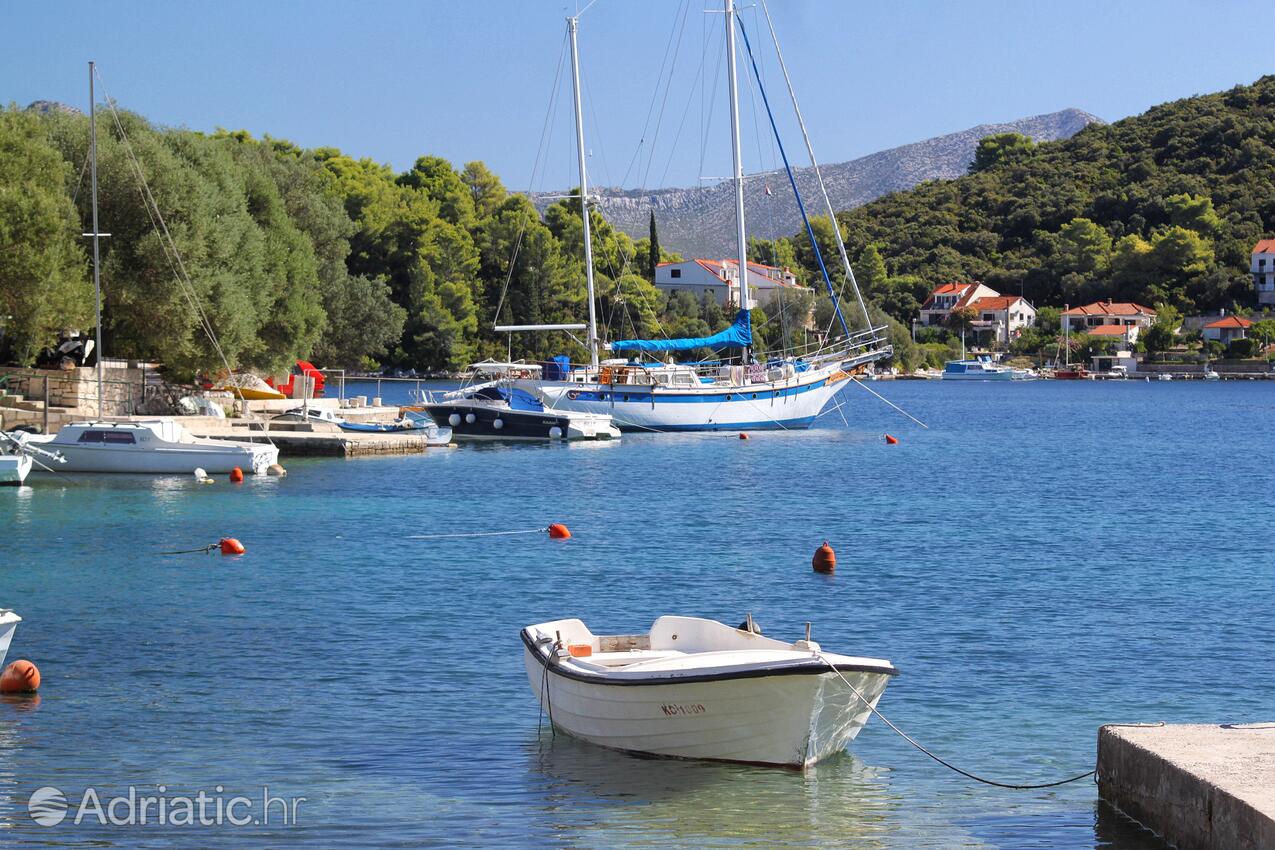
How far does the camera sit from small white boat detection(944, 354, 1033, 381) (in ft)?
531

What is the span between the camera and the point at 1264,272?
538ft

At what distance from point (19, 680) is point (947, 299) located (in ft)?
550

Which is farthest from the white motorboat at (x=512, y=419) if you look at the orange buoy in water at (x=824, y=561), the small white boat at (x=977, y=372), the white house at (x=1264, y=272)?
the white house at (x=1264, y=272)

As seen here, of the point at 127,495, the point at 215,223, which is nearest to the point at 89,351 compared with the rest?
the point at 215,223

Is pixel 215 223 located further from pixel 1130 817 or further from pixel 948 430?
pixel 1130 817

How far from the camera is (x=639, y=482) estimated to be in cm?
4150

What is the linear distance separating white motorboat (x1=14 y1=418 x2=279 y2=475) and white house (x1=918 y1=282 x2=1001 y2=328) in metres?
143

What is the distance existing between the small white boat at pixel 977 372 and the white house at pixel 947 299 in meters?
11.4

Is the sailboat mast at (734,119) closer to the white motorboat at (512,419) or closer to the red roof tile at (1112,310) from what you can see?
the white motorboat at (512,419)

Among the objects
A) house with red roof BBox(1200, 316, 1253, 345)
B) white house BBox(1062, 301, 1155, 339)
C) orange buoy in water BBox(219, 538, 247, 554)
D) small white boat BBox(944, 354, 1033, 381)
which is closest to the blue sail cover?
orange buoy in water BBox(219, 538, 247, 554)

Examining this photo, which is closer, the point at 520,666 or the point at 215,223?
the point at 520,666

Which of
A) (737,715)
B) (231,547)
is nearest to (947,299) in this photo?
(231,547)

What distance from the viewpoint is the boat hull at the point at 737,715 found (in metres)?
12.3

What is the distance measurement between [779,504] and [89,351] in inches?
1015
